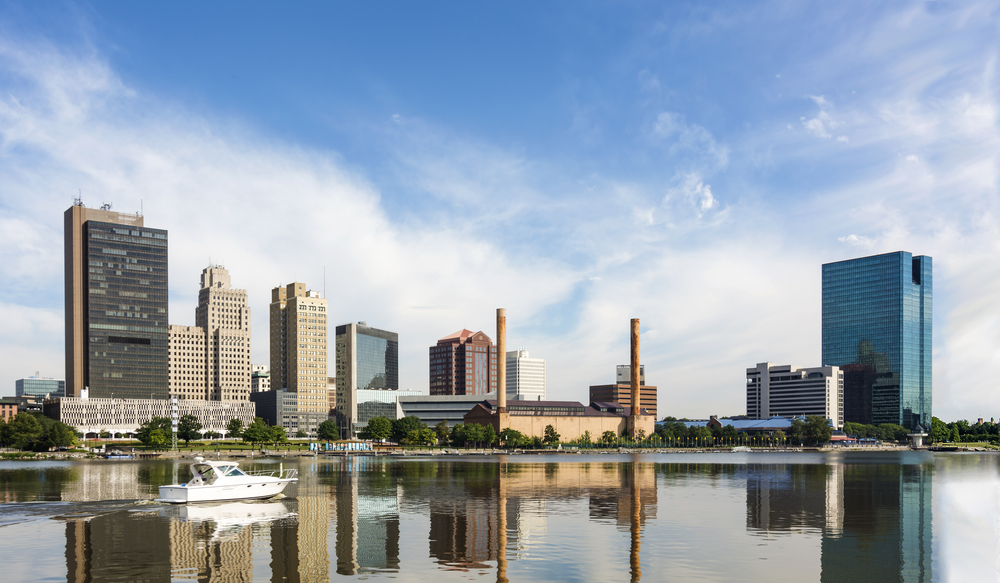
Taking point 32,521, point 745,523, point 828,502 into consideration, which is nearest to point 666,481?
point 828,502

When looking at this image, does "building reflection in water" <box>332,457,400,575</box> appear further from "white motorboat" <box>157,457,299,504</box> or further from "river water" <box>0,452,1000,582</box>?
"white motorboat" <box>157,457,299,504</box>

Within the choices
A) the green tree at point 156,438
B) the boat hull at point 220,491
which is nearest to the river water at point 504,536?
the boat hull at point 220,491

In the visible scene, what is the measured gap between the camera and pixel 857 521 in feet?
182

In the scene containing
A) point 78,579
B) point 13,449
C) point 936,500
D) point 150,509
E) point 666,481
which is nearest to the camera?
point 78,579

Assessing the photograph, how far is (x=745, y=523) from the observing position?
54.3 m

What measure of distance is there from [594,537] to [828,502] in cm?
3253

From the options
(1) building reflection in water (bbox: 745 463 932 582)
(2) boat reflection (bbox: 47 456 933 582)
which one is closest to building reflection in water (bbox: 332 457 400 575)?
(2) boat reflection (bbox: 47 456 933 582)

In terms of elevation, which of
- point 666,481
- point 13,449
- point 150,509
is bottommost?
point 13,449

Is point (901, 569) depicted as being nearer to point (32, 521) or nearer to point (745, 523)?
point (745, 523)

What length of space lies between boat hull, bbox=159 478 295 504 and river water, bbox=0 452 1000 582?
0.84 metres

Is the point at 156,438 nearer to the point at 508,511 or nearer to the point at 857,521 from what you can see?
the point at 508,511

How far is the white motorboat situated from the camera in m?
62.9

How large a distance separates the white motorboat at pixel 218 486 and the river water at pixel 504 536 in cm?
93

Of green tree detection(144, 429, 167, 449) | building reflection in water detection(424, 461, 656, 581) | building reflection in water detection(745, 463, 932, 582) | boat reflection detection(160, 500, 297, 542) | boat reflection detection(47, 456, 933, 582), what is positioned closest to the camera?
boat reflection detection(47, 456, 933, 582)
